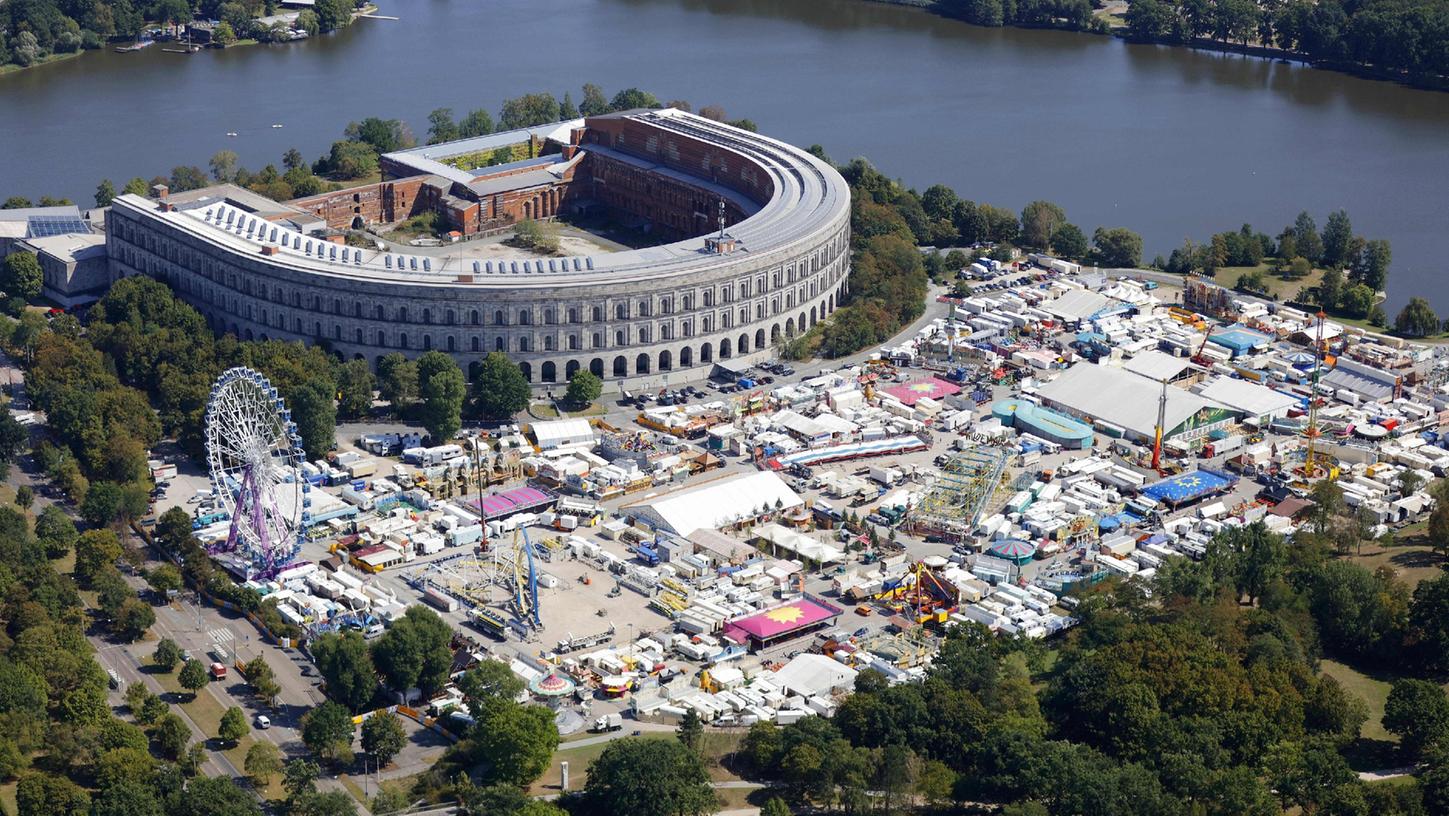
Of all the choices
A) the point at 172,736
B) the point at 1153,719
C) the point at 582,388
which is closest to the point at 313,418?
the point at 582,388

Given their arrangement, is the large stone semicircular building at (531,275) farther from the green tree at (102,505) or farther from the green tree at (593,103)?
the green tree at (593,103)

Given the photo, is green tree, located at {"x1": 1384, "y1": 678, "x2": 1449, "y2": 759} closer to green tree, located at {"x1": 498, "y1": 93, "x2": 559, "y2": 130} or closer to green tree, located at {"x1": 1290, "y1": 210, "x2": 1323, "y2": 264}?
green tree, located at {"x1": 1290, "y1": 210, "x2": 1323, "y2": 264}

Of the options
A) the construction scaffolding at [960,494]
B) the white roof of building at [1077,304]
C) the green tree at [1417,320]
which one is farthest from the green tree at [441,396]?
the green tree at [1417,320]

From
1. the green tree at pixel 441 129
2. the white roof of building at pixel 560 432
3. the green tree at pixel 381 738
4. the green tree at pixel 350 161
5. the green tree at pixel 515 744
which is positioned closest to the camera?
the green tree at pixel 515 744

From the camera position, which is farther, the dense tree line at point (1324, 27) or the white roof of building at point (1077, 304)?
the dense tree line at point (1324, 27)

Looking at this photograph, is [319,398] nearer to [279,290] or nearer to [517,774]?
[279,290]

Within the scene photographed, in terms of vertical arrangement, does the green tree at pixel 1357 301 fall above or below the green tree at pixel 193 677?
Answer: above

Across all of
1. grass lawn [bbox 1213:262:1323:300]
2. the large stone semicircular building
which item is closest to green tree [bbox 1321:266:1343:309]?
grass lawn [bbox 1213:262:1323:300]
